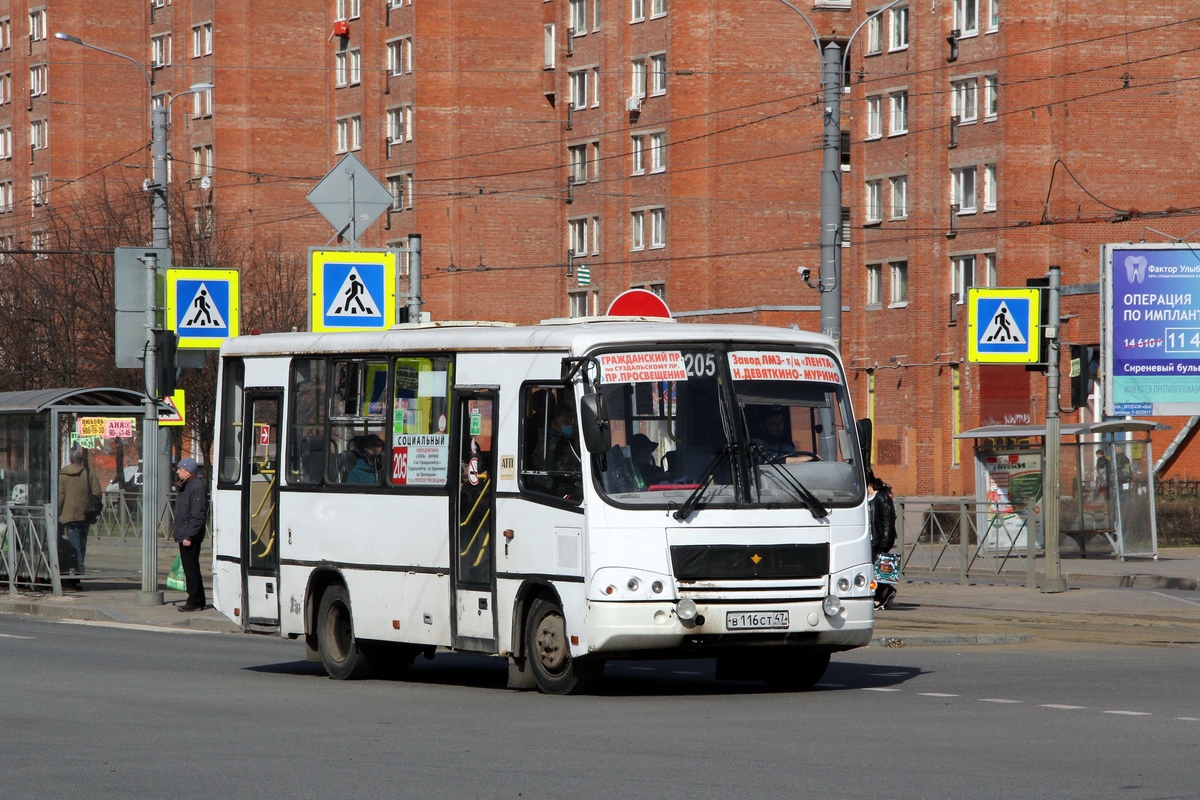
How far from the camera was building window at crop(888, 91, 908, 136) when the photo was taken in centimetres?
6028

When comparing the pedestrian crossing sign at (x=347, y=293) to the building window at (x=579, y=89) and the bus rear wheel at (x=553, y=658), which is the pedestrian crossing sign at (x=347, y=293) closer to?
the bus rear wheel at (x=553, y=658)

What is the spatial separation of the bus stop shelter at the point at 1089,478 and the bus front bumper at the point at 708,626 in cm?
2136

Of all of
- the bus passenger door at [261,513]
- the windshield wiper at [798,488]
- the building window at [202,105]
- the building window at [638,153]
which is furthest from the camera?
the building window at [202,105]

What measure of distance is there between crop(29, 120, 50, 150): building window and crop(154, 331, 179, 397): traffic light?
242ft

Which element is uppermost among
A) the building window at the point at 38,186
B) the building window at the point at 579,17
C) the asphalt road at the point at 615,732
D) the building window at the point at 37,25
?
the building window at the point at 37,25

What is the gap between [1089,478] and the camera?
114ft

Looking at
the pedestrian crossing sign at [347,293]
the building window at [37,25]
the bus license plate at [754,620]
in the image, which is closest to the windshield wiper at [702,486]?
the bus license plate at [754,620]

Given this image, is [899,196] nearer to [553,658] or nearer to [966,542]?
[966,542]

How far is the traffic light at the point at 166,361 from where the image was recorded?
73.5ft

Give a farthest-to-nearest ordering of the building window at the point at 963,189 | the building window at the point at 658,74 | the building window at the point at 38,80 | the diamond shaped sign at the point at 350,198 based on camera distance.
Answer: the building window at the point at 38,80 → the building window at the point at 658,74 → the building window at the point at 963,189 → the diamond shaped sign at the point at 350,198

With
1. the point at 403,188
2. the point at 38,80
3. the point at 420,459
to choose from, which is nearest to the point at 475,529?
the point at 420,459

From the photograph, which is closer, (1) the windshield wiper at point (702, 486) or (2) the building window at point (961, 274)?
(1) the windshield wiper at point (702, 486)

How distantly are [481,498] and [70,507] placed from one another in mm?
13634

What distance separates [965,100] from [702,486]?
46.6 metres
